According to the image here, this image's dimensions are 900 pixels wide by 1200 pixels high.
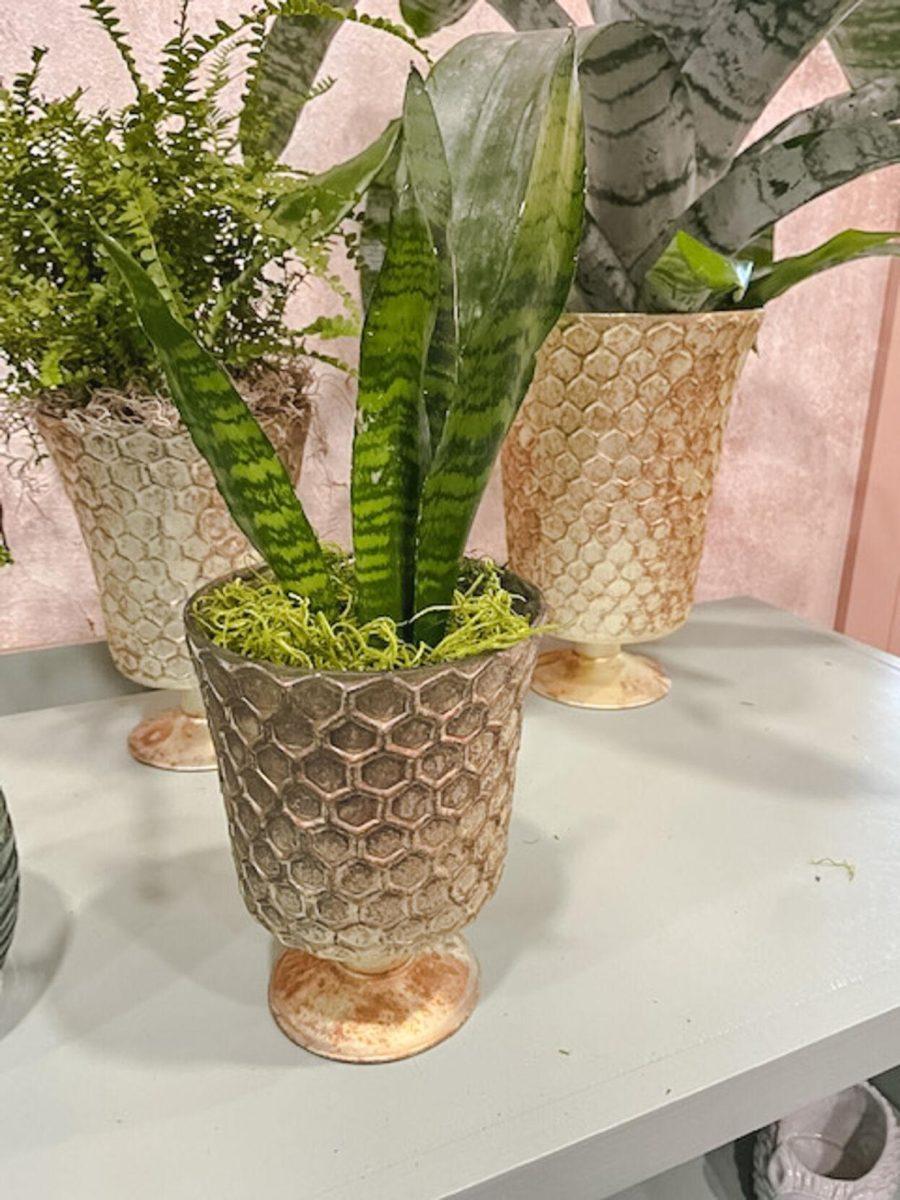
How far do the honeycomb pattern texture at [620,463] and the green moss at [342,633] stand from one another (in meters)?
0.25

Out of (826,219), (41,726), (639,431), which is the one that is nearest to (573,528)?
(639,431)

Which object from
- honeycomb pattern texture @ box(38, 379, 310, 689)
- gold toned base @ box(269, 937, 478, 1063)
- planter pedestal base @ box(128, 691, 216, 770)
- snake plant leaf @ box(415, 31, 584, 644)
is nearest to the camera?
snake plant leaf @ box(415, 31, 584, 644)

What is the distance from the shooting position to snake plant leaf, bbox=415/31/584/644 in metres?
0.29

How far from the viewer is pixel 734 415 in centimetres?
99

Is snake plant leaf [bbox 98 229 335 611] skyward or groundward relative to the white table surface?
skyward

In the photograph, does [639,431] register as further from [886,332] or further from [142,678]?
[886,332]

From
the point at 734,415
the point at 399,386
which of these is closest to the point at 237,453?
the point at 399,386

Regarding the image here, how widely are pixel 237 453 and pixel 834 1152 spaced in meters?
0.60

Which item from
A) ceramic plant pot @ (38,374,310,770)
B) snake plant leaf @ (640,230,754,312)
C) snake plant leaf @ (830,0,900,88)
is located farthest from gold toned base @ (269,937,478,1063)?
snake plant leaf @ (830,0,900,88)

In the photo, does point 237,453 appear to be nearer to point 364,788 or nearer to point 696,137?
point 364,788

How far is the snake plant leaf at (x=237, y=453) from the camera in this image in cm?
31

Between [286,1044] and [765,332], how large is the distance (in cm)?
81

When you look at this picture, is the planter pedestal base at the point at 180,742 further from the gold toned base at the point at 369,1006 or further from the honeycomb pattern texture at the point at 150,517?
the gold toned base at the point at 369,1006

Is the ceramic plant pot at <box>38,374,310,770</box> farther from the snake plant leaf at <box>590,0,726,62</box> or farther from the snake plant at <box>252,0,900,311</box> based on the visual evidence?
the snake plant leaf at <box>590,0,726,62</box>
